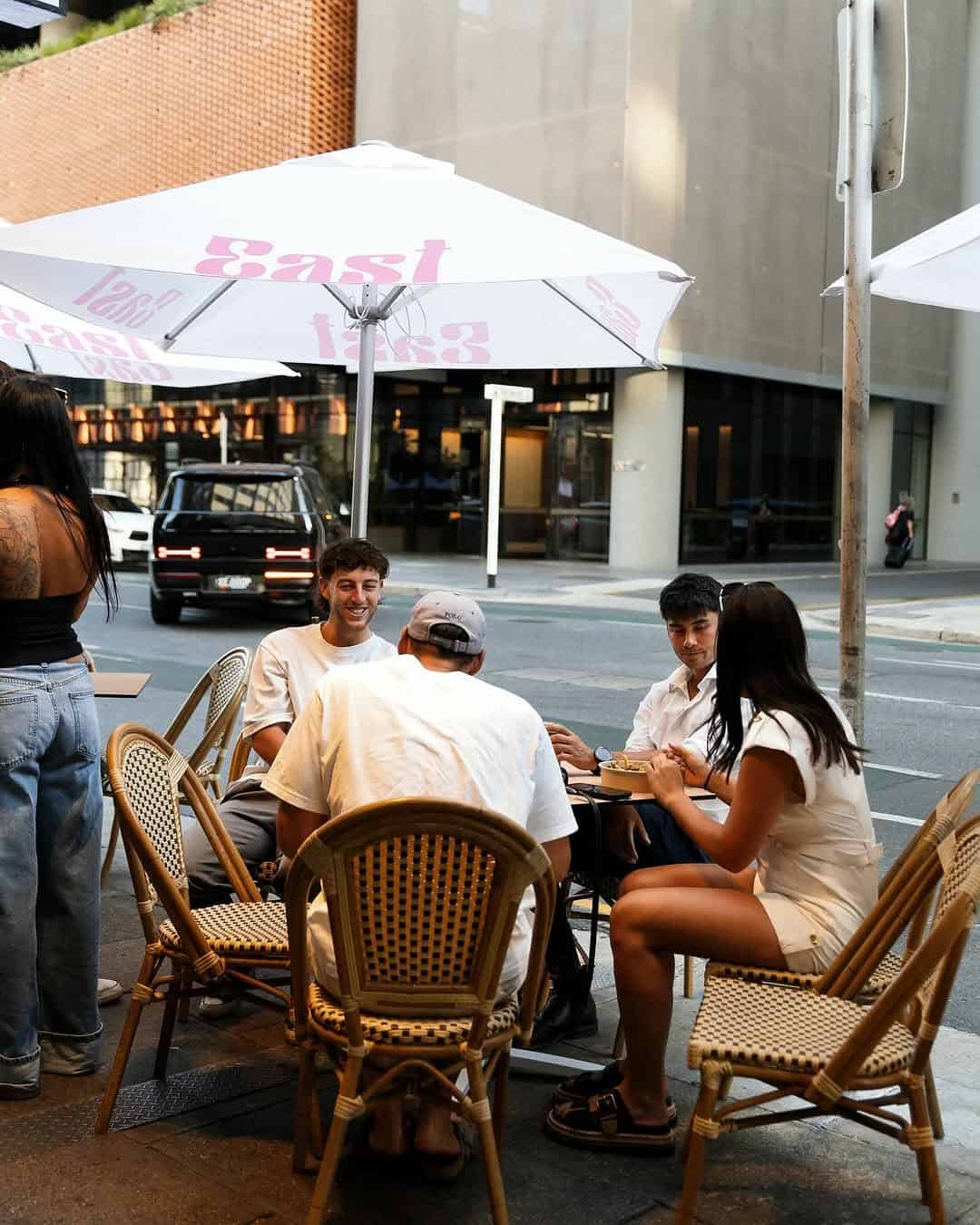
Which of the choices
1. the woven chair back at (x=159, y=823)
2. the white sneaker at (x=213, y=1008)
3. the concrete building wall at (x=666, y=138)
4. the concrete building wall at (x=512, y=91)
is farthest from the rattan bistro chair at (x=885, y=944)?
the concrete building wall at (x=512, y=91)

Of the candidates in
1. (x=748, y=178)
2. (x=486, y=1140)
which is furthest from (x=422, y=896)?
(x=748, y=178)

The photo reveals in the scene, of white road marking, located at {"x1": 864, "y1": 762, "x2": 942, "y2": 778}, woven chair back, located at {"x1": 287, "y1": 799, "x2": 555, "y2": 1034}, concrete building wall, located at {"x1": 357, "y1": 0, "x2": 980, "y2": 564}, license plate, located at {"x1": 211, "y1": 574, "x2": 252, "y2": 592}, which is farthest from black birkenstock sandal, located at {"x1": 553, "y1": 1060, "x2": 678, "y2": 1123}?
concrete building wall, located at {"x1": 357, "y1": 0, "x2": 980, "y2": 564}

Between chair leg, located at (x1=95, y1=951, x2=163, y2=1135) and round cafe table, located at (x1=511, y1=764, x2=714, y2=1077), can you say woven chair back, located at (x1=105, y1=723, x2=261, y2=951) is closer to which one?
chair leg, located at (x1=95, y1=951, x2=163, y2=1135)

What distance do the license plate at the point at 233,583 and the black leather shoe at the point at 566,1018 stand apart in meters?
13.0

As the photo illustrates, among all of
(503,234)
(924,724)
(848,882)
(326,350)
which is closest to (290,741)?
(848,882)

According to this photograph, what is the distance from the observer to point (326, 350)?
696 cm

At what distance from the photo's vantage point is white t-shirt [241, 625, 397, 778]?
4887 mm

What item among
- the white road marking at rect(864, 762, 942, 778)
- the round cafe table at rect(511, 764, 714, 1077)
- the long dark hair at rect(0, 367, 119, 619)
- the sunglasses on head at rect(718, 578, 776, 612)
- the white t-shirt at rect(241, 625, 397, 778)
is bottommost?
the white road marking at rect(864, 762, 942, 778)

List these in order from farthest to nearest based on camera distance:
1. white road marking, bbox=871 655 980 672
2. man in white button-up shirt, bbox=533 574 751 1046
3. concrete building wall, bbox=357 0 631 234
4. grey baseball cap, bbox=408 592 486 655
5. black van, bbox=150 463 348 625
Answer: concrete building wall, bbox=357 0 631 234 < black van, bbox=150 463 348 625 < white road marking, bbox=871 655 980 672 < man in white button-up shirt, bbox=533 574 751 1046 < grey baseball cap, bbox=408 592 486 655

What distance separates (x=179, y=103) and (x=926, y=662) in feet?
85.8

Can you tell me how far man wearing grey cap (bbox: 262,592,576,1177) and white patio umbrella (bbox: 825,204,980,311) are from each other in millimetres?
2946

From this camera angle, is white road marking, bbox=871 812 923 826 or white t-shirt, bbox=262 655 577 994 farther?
white road marking, bbox=871 812 923 826

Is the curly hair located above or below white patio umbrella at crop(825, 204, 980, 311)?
below

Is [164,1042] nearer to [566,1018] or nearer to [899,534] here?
[566,1018]
